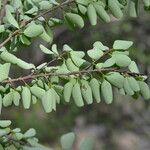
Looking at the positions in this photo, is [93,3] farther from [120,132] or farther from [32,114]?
[120,132]

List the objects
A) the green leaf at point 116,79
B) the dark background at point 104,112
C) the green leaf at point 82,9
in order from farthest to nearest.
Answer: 1. the dark background at point 104,112
2. the green leaf at point 82,9
3. the green leaf at point 116,79

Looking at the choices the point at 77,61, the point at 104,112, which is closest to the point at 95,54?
the point at 77,61

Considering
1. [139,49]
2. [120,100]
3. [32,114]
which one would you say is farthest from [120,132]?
[139,49]

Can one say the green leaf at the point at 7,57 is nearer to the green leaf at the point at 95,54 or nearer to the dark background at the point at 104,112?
the green leaf at the point at 95,54

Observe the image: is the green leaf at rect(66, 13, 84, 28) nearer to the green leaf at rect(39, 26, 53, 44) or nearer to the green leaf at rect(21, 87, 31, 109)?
the green leaf at rect(39, 26, 53, 44)

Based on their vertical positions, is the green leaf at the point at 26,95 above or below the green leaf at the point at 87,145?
above

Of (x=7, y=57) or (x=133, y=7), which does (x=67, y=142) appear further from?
(x=133, y=7)

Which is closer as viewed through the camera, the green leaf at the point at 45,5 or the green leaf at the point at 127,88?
the green leaf at the point at 127,88

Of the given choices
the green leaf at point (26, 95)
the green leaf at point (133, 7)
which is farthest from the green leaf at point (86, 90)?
the green leaf at point (133, 7)
